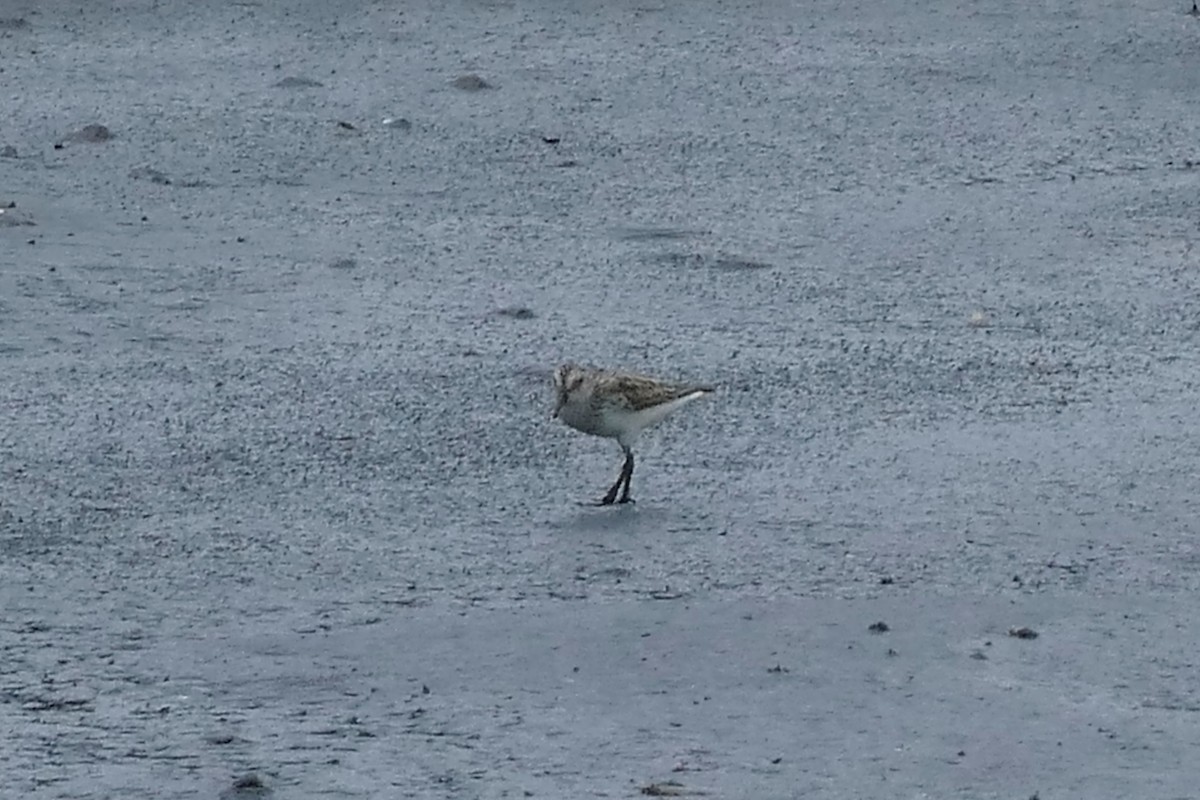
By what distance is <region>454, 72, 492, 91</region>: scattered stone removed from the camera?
11.5m

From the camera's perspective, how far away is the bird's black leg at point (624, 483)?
22.6 ft

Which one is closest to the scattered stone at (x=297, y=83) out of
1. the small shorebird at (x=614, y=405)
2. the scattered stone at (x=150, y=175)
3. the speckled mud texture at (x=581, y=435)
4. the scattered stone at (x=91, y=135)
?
the speckled mud texture at (x=581, y=435)

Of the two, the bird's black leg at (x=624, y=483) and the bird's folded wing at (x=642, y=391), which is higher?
the bird's folded wing at (x=642, y=391)

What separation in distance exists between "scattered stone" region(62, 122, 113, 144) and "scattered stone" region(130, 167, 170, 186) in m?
0.41

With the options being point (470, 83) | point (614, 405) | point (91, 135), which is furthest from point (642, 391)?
point (470, 83)

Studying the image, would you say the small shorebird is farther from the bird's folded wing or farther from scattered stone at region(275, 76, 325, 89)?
scattered stone at region(275, 76, 325, 89)

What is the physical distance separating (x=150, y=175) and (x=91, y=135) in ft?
1.89

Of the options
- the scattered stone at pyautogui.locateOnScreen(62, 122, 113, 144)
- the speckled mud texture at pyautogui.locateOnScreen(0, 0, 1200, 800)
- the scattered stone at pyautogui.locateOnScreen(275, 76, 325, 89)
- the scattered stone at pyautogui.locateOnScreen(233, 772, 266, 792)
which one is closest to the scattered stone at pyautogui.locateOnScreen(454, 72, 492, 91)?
the speckled mud texture at pyautogui.locateOnScreen(0, 0, 1200, 800)

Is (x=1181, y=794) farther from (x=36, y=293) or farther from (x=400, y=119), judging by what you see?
(x=400, y=119)

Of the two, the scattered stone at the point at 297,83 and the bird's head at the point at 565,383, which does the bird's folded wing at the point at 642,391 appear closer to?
the bird's head at the point at 565,383

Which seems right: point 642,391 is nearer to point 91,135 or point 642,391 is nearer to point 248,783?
point 248,783

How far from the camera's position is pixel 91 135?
10586 millimetres

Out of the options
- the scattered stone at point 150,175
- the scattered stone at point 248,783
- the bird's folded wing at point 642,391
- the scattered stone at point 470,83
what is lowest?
the scattered stone at point 248,783

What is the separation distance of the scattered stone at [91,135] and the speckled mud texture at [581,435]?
0.03 meters
